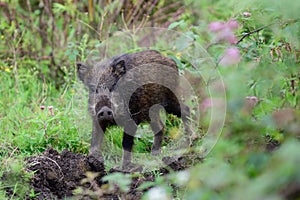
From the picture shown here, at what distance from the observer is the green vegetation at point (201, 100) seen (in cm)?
209

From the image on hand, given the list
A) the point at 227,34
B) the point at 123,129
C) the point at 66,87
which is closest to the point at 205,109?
the point at 123,129

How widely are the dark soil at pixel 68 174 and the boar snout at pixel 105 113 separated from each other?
318mm

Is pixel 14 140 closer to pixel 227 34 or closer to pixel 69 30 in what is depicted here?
pixel 227 34

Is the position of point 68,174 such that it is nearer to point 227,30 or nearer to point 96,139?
point 96,139

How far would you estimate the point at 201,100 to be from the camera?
17.8ft

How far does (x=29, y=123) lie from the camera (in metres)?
5.42

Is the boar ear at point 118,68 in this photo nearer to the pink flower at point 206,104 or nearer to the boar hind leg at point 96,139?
the boar hind leg at point 96,139

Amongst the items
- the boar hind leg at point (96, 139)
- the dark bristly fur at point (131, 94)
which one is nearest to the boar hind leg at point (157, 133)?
the dark bristly fur at point (131, 94)

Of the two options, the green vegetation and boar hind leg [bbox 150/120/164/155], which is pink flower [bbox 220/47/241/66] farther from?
boar hind leg [bbox 150/120/164/155]

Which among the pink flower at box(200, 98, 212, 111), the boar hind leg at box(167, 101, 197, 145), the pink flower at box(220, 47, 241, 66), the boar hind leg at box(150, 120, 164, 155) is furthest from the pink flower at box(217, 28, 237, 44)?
the boar hind leg at box(150, 120, 164, 155)

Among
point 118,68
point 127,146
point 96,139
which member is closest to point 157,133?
point 127,146

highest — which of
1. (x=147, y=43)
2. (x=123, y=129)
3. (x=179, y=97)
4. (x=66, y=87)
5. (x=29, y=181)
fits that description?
(x=147, y=43)

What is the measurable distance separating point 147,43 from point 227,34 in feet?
10.4

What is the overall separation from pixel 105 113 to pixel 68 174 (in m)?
0.57
